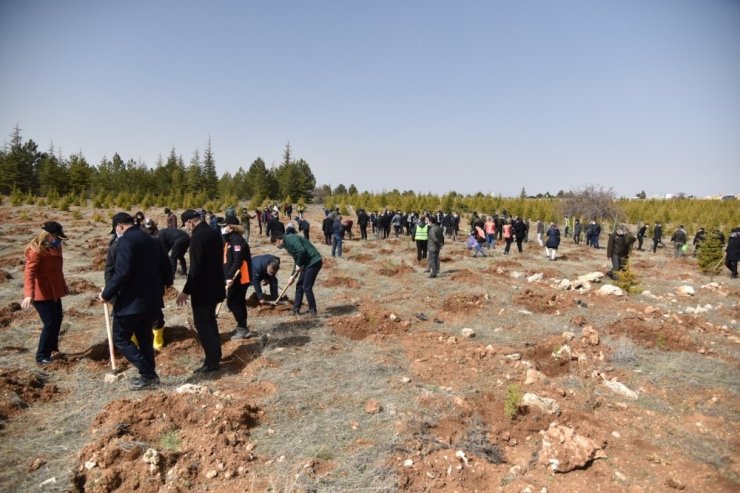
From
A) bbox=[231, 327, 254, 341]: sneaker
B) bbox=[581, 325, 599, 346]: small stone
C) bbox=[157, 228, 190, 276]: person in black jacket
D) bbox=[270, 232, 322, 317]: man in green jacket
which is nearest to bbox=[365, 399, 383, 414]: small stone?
bbox=[231, 327, 254, 341]: sneaker

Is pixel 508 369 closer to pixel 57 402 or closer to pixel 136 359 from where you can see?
pixel 136 359

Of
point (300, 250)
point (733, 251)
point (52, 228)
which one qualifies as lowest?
point (733, 251)

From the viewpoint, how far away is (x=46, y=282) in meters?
5.38

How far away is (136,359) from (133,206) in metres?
36.4

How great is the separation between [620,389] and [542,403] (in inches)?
54.8

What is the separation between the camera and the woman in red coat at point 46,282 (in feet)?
17.3

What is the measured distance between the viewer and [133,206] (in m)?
36.0

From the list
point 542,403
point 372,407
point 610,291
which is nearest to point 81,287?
point 372,407

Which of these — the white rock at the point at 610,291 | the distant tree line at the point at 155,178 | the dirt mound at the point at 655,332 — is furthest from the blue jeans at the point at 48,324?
the distant tree line at the point at 155,178

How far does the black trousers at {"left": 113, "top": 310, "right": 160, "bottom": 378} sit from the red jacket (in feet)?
4.93

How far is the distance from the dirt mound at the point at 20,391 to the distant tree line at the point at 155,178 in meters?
38.1

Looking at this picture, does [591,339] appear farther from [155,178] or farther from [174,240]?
[155,178]

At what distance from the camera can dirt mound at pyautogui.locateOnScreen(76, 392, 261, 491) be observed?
10.5 ft

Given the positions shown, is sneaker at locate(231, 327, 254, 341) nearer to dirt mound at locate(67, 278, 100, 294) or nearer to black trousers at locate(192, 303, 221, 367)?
black trousers at locate(192, 303, 221, 367)
